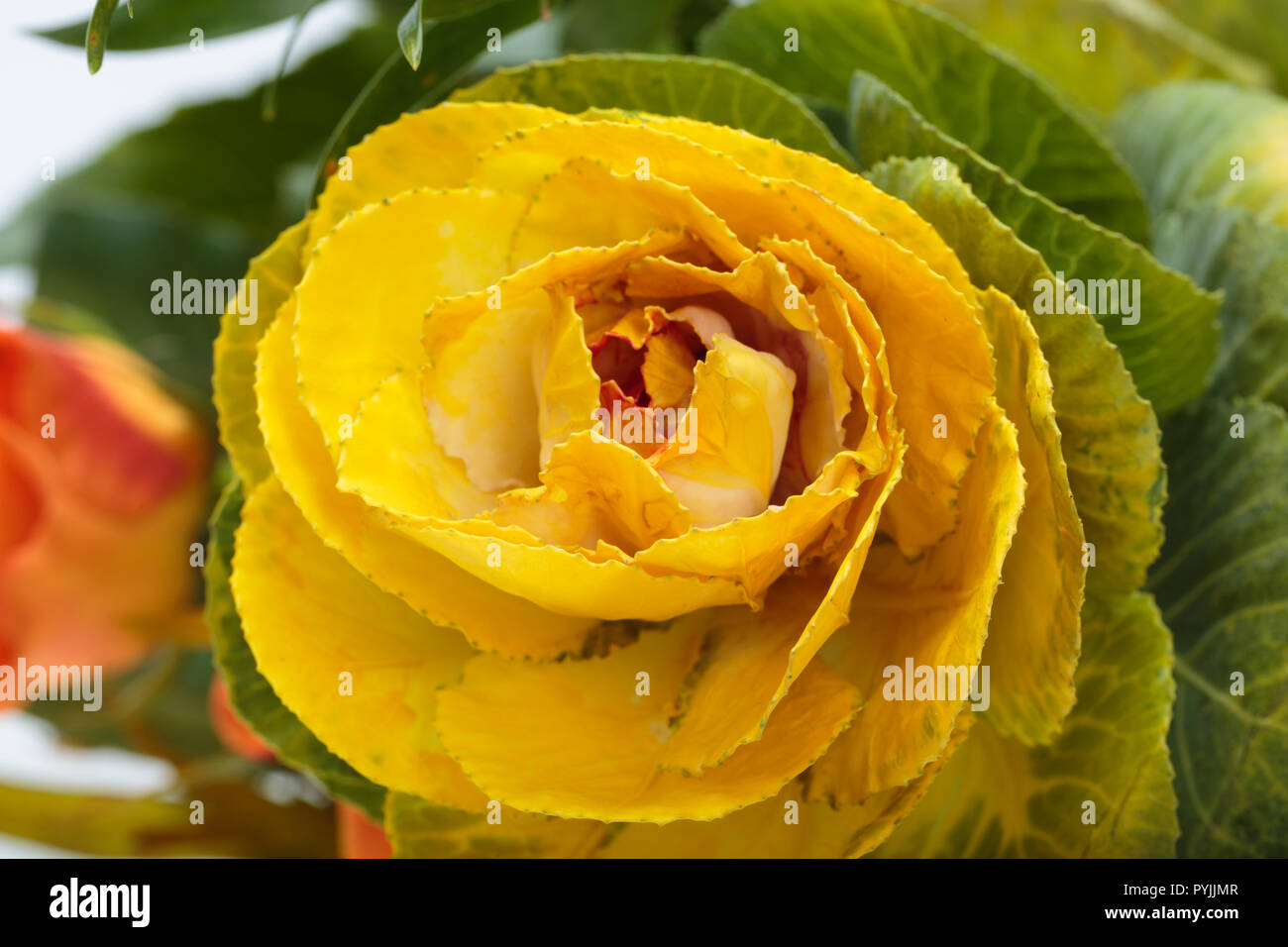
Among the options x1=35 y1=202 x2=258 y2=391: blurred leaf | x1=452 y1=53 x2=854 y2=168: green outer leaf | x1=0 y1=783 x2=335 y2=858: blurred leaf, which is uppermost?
x1=35 y1=202 x2=258 y2=391: blurred leaf

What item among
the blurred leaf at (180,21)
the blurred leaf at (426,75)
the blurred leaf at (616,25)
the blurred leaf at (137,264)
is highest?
the blurred leaf at (616,25)

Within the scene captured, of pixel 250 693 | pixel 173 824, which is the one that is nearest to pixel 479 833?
pixel 250 693

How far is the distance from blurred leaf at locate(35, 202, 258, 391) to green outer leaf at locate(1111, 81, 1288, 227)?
1.21 ft

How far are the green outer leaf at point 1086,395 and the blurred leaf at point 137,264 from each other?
1.25 ft

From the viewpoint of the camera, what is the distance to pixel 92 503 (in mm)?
473

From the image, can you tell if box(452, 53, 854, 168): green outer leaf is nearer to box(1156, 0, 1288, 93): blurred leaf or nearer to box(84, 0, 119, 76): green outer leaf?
box(84, 0, 119, 76): green outer leaf

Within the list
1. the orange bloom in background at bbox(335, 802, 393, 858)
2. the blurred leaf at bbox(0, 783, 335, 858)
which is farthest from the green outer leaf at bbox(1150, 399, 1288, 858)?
the blurred leaf at bbox(0, 783, 335, 858)

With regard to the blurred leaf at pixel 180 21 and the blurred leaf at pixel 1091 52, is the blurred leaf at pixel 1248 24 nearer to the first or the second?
the blurred leaf at pixel 1091 52

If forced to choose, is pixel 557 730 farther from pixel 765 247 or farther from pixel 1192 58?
pixel 1192 58

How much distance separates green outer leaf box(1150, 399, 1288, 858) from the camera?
0.27m

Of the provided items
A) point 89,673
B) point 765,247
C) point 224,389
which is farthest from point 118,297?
point 765,247

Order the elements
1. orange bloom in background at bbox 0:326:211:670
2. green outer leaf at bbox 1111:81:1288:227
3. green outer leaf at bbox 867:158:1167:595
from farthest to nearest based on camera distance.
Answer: orange bloom in background at bbox 0:326:211:670
green outer leaf at bbox 1111:81:1288:227
green outer leaf at bbox 867:158:1167:595

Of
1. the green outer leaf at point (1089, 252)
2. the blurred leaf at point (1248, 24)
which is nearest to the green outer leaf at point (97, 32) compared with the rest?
the green outer leaf at point (1089, 252)

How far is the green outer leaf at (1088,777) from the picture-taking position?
257 mm
